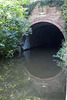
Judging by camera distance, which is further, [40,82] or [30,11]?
[30,11]

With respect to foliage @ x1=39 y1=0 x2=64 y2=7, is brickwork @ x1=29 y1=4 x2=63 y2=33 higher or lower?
lower

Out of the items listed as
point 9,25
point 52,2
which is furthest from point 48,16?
point 9,25

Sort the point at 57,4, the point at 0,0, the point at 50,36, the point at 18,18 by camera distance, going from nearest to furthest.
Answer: the point at 0,0, the point at 18,18, the point at 57,4, the point at 50,36

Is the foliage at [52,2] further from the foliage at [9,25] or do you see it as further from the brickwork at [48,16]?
the foliage at [9,25]

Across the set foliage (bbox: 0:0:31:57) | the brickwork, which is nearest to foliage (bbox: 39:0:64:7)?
the brickwork

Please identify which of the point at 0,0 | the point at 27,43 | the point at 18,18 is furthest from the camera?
the point at 27,43

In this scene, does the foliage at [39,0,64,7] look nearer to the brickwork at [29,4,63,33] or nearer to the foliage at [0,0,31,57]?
the brickwork at [29,4,63,33]

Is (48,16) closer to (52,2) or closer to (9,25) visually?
(52,2)

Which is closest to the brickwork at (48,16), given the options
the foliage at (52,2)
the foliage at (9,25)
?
the foliage at (52,2)

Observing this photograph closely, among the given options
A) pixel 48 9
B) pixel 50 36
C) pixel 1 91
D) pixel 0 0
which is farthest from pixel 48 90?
pixel 50 36

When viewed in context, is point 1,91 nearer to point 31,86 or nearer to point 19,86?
point 19,86

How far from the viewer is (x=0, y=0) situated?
23.6 ft

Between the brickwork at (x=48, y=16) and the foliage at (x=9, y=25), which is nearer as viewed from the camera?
the foliage at (x=9, y=25)

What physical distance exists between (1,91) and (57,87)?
5.03 ft
